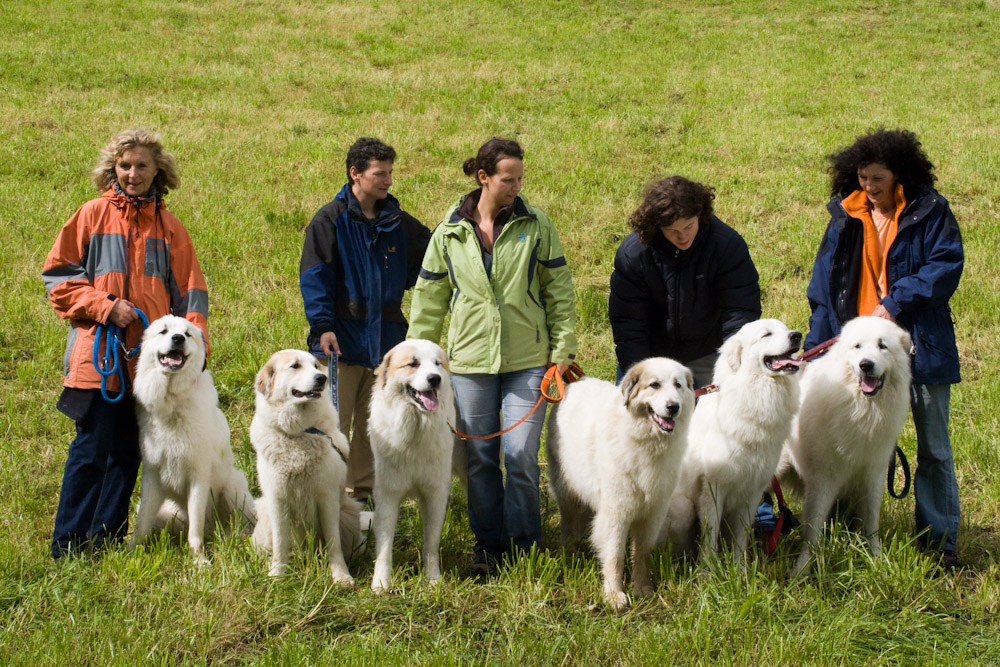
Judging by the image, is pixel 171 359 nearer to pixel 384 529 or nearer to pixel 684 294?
pixel 384 529

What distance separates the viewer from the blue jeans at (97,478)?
4582mm

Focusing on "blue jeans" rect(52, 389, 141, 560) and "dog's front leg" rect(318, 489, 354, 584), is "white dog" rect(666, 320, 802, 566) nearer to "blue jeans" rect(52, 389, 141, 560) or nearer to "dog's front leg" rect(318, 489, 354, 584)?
"dog's front leg" rect(318, 489, 354, 584)

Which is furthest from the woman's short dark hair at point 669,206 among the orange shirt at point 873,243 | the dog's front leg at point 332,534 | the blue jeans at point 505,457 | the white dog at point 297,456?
the dog's front leg at point 332,534

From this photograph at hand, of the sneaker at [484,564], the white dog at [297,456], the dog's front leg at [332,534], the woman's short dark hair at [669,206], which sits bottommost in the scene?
the sneaker at [484,564]

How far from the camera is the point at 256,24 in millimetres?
19281

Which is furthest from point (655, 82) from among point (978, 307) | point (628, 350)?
point (628, 350)

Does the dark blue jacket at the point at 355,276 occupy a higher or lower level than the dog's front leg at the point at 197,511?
higher

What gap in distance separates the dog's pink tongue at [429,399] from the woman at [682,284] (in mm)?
1261

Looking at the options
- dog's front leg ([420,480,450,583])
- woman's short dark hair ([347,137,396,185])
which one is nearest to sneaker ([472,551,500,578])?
dog's front leg ([420,480,450,583])

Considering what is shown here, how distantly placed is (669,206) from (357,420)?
2.53 m

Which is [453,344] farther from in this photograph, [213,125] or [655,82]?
[655,82]

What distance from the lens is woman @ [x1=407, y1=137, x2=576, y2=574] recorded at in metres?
4.54

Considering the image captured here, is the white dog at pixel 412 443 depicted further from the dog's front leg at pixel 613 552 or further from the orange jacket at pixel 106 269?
the orange jacket at pixel 106 269

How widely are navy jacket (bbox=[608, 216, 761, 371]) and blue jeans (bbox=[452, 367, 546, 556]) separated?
69 centimetres
